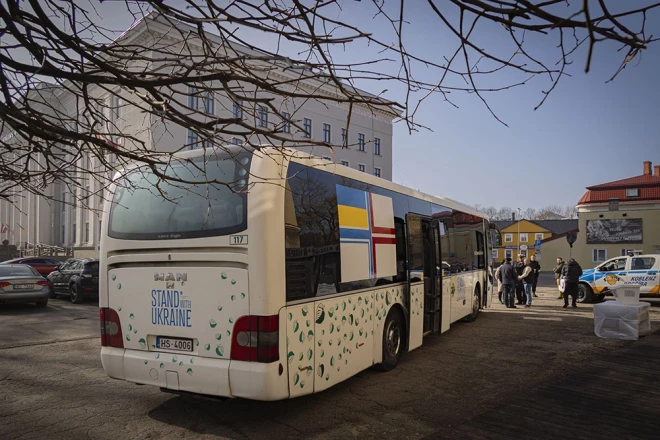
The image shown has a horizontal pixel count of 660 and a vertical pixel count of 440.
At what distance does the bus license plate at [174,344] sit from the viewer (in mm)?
5352

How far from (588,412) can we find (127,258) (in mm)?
5459

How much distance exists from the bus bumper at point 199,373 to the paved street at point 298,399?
45 centimetres

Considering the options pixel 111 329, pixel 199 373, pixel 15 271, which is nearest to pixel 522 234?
pixel 15 271

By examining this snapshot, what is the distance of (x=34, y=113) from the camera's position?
3.93 metres

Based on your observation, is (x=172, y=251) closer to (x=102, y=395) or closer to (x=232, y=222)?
(x=232, y=222)

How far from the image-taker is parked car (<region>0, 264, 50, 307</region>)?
15.2 meters

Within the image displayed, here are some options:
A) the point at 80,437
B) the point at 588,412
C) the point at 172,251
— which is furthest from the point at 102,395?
the point at 588,412

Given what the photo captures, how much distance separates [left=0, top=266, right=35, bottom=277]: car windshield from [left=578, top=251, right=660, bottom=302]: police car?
1981 cm

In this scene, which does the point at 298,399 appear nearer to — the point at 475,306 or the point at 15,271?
the point at 475,306

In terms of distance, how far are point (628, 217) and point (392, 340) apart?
4587cm

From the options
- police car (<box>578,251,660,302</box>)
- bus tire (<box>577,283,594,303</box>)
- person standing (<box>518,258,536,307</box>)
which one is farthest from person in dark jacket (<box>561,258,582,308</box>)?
bus tire (<box>577,283,594,303</box>)

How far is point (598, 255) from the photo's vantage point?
4788 centimetres

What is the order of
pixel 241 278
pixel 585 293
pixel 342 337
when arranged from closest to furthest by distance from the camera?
pixel 241 278 < pixel 342 337 < pixel 585 293

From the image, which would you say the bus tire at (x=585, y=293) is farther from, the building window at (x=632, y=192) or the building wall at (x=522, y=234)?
the building wall at (x=522, y=234)
